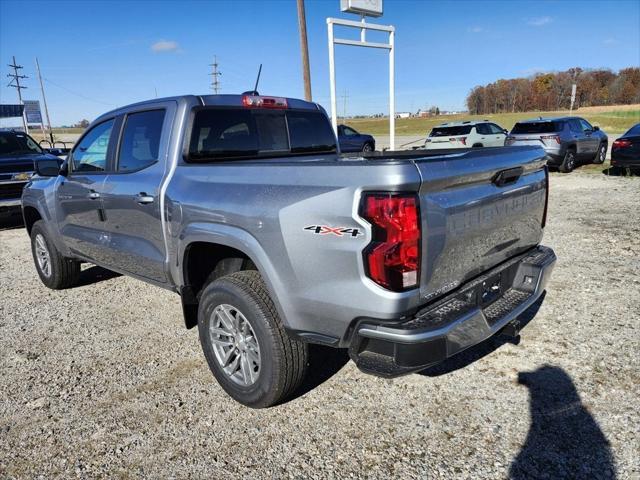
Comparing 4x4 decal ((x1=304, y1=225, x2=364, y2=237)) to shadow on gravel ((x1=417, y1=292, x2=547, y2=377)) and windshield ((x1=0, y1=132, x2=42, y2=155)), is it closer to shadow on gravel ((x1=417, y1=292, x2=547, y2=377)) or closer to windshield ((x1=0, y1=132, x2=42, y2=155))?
shadow on gravel ((x1=417, y1=292, x2=547, y2=377))

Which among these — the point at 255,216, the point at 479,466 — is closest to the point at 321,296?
the point at 255,216

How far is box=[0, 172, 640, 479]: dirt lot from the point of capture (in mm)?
2465

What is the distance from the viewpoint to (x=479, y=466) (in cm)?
238

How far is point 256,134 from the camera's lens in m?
3.74

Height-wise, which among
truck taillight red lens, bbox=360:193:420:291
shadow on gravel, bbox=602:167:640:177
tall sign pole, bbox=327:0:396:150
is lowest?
shadow on gravel, bbox=602:167:640:177

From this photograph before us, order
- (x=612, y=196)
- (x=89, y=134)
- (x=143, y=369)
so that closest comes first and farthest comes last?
1. (x=143, y=369)
2. (x=89, y=134)
3. (x=612, y=196)

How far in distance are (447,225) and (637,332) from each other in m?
2.52

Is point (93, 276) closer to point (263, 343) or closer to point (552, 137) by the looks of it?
point (263, 343)

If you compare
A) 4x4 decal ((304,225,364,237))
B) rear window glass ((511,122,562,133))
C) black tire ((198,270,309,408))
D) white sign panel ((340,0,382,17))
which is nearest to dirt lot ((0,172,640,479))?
black tire ((198,270,309,408))

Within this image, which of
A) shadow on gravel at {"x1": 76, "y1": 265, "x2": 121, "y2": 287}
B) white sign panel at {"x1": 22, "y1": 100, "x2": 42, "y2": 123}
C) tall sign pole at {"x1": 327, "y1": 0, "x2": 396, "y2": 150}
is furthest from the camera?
white sign panel at {"x1": 22, "y1": 100, "x2": 42, "y2": 123}

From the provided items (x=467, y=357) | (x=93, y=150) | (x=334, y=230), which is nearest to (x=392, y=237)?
(x=334, y=230)

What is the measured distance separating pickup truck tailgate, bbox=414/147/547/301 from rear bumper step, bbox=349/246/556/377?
0.09 meters

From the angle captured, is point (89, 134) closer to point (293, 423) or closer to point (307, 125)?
point (307, 125)

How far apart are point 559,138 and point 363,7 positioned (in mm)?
7075
